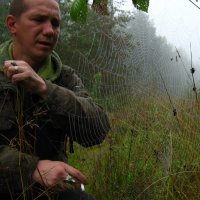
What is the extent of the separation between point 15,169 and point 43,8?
685mm

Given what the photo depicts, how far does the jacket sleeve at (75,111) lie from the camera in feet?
6.53

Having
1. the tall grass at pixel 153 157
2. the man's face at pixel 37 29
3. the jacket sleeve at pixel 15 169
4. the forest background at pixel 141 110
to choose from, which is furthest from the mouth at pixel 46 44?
the tall grass at pixel 153 157

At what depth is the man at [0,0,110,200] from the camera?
6.19 feet

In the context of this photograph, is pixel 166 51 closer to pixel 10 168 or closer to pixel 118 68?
pixel 118 68

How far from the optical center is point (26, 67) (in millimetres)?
1759

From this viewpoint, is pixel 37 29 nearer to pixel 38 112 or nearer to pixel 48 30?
pixel 48 30

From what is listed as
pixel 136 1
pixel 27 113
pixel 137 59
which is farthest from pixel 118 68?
pixel 136 1

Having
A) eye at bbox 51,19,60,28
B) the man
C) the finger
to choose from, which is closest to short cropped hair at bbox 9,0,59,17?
the man

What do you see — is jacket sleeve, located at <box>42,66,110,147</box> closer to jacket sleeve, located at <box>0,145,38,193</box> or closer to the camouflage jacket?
the camouflage jacket

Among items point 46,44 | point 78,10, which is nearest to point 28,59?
point 46,44

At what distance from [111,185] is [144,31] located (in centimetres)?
89

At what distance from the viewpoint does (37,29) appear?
83.4 inches

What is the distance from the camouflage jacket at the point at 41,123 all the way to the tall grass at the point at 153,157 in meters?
0.50

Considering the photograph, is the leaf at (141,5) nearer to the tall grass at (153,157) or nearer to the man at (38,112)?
the man at (38,112)
